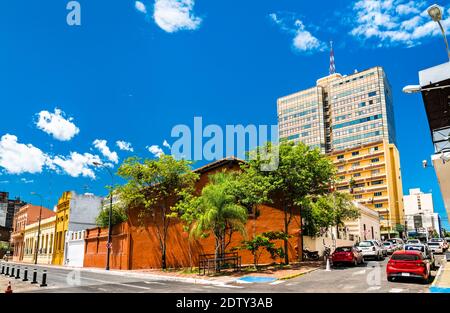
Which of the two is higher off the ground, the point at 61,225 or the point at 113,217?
the point at 113,217

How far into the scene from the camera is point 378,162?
94.9m

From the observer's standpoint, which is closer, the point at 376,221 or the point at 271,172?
the point at 271,172

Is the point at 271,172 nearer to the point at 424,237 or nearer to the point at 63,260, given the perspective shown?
the point at 63,260

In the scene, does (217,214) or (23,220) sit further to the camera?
(23,220)

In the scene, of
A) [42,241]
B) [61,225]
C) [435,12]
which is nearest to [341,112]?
[61,225]

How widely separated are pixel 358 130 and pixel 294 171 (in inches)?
3582

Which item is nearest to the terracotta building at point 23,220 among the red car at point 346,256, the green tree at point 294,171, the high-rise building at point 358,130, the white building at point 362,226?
the white building at point 362,226

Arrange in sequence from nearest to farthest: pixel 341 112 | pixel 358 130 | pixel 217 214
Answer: pixel 217 214, pixel 358 130, pixel 341 112

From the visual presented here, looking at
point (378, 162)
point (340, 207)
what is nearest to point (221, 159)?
point (340, 207)

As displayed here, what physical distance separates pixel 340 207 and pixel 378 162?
57447mm

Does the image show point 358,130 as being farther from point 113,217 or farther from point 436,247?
point 113,217

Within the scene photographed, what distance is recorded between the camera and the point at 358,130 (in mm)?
111625

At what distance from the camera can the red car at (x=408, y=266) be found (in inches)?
692

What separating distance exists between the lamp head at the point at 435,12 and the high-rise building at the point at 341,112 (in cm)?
9086
